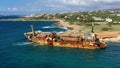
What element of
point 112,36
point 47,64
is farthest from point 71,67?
point 112,36

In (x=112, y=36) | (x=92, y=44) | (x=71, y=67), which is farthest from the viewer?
(x=112, y=36)

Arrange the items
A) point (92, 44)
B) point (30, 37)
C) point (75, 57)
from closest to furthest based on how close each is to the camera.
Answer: point (75, 57)
point (92, 44)
point (30, 37)

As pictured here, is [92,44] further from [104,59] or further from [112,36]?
[112,36]

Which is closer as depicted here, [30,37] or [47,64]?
[47,64]

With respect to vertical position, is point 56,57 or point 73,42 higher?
point 73,42

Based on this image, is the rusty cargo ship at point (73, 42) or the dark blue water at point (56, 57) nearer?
the dark blue water at point (56, 57)

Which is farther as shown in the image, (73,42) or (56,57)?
(73,42)

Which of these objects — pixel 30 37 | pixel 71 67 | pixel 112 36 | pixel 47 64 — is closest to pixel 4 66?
pixel 47 64

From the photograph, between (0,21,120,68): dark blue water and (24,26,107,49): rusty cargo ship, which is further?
(24,26,107,49): rusty cargo ship

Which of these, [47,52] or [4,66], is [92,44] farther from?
[4,66]
